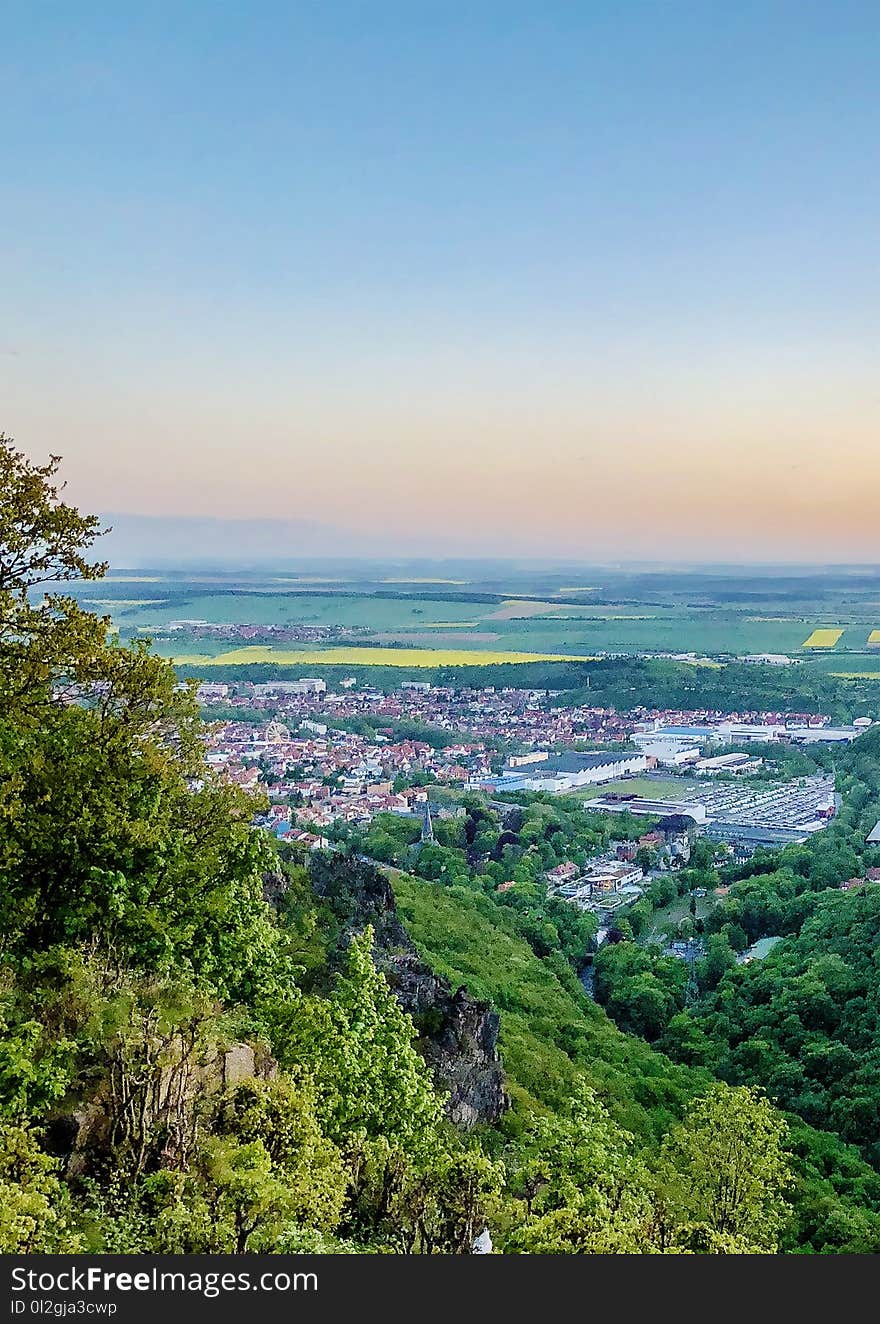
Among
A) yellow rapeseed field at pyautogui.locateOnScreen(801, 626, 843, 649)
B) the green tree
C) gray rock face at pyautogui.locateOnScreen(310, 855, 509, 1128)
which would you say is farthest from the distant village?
the green tree

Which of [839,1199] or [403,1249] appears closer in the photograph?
[403,1249]

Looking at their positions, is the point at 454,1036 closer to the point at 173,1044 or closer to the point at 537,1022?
the point at 173,1044

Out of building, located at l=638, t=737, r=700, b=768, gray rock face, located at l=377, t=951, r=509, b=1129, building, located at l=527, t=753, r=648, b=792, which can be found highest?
gray rock face, located at l=377, t=951, r=509, b=1129

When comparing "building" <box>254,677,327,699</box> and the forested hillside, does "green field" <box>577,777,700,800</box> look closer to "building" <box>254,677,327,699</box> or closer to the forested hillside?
"building" <box>254,677,327,699</box>

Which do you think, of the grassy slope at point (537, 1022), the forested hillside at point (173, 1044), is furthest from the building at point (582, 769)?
the forested hillside at point (173, 1044)

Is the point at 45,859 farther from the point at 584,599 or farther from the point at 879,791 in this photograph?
the point at 584,599

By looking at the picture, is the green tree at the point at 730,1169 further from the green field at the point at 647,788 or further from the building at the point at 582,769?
the building at the point at 582,769

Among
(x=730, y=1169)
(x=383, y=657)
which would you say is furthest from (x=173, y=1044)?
(x=383, y=657)

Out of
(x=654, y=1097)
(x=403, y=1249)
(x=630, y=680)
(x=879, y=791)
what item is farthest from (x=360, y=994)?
(x=630, y=680)
